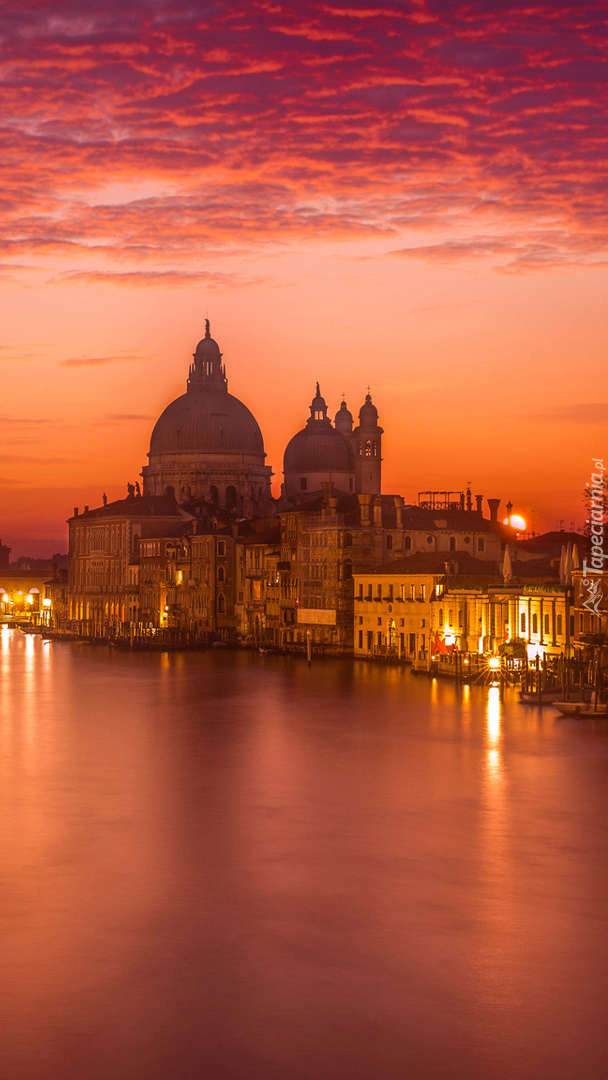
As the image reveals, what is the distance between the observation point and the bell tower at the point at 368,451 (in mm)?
110562

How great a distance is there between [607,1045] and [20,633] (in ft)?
410

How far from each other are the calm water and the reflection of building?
84.5 metres

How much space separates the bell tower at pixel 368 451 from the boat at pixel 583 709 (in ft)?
198

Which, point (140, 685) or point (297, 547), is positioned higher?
point (297, 547)

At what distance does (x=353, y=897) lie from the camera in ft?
77.6

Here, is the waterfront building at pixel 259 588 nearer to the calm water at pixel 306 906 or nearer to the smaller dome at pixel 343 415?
the smaller dome at pixel 343 415

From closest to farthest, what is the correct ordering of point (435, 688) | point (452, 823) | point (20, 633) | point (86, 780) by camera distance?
point (452, 823) → point (86, 780) → point (435, 688) → point (20, 633)

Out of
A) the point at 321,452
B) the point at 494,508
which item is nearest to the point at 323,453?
the point at 321,452

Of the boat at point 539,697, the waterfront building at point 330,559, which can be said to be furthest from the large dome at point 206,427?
the boat at point 539,697

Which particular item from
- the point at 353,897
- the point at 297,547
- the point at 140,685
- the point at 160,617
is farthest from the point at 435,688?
the point at 160,617

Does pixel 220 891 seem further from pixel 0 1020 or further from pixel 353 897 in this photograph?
pixel 0 1020

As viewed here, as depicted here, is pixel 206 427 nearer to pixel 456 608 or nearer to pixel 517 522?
pixel 517 522

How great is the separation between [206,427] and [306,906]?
10902 cm

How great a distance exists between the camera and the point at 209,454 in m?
130
